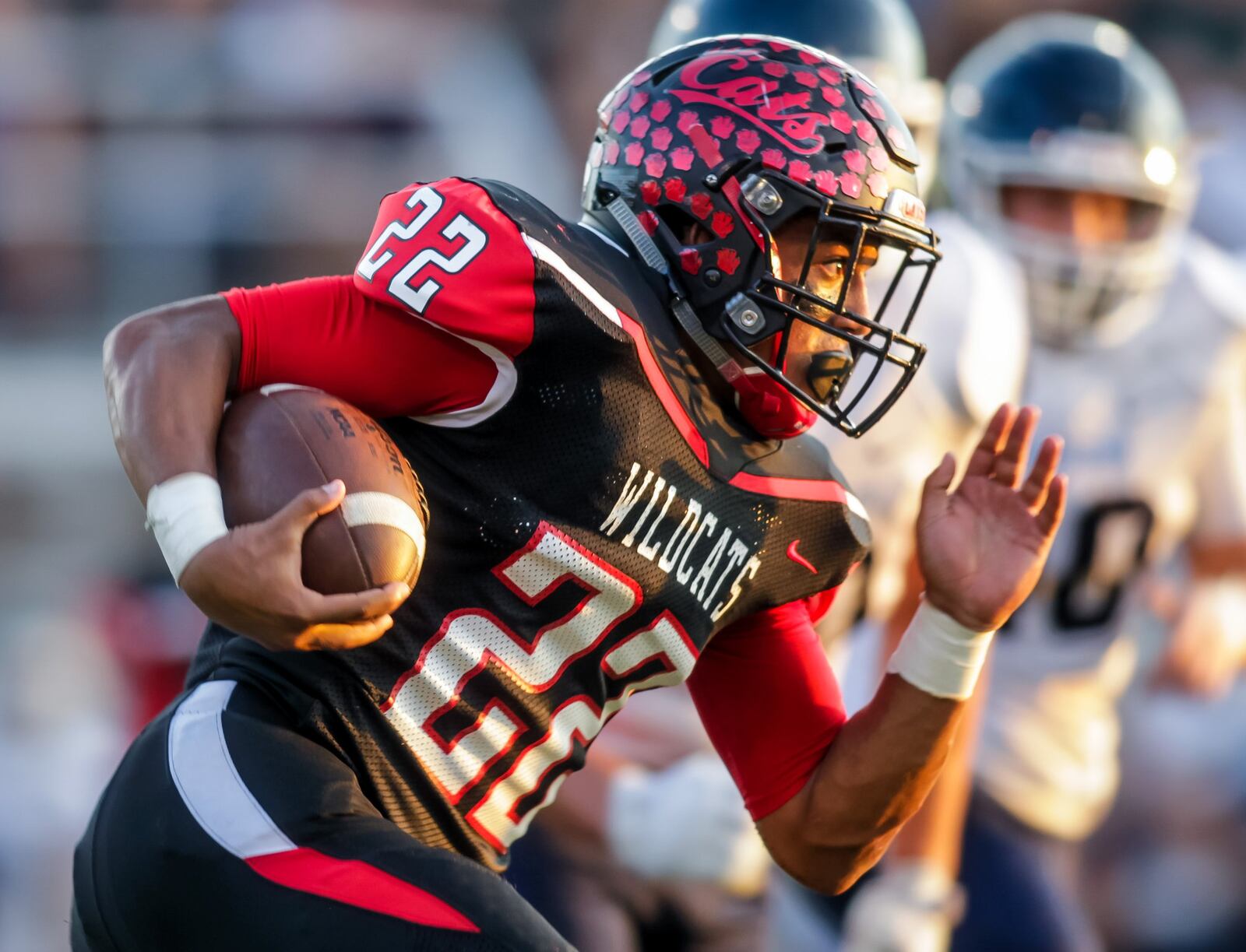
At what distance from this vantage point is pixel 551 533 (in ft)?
6.69

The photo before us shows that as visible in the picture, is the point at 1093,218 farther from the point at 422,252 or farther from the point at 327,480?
the point at 327,480

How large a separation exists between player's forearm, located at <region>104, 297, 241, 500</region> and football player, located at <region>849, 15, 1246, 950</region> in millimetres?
2844

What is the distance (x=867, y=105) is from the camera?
2.28 meters

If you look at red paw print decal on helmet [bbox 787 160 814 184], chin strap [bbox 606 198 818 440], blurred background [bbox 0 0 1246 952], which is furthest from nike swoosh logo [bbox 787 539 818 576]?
blurred background [bbox 0 0 1246 952]

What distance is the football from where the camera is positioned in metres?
1.77

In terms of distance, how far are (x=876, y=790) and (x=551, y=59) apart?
6099 millimetres

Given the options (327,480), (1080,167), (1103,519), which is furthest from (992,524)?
(1080,167)

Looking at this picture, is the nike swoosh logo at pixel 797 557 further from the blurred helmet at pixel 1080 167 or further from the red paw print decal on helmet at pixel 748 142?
the blurred helmet at pixel 1080 167

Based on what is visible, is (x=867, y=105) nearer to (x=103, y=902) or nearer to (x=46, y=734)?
(x=103, y=902)

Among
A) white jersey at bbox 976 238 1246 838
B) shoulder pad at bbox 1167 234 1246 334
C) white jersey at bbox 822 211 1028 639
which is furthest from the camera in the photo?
shoulder pad at bbox 1167 234 1246 334

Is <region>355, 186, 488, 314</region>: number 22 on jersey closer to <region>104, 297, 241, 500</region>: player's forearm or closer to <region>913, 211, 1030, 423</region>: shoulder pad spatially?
<region>104, 297, 241, 500</region>: player's forearm

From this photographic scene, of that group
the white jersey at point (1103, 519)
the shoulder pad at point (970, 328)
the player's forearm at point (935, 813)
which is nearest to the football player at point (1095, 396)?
the white jersey at point (1103, 519)

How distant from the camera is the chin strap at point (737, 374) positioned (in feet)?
7.32

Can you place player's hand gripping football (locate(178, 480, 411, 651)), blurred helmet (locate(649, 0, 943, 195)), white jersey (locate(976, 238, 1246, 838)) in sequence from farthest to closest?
white jersey (locate(976, 238, 1246, 838)), blurred helmet (locate(649, 0, 943, 195)), player's hand gripping football (locate(178, 480, 411, 651))
